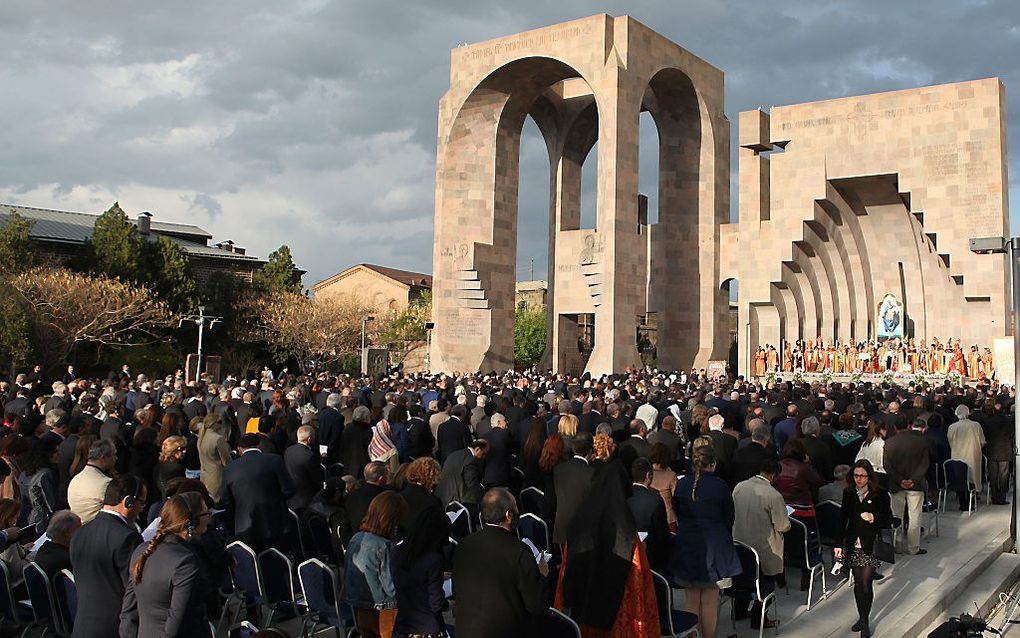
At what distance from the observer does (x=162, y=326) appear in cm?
3969

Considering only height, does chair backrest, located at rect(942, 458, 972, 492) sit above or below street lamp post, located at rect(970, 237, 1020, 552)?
below

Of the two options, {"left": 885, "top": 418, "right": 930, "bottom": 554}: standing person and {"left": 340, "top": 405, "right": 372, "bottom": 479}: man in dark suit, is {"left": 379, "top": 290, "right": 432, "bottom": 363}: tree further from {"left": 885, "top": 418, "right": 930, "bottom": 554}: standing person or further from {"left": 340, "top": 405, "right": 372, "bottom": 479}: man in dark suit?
{"left": 885, "top": 418, "right": 930, "bottom": 554}: standing person

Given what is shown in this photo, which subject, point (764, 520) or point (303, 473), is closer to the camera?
point (764, 520)

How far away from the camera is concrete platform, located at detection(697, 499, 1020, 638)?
747 centimetres

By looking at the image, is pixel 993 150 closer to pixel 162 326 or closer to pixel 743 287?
pixel 743 287

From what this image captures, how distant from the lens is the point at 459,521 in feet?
25.0

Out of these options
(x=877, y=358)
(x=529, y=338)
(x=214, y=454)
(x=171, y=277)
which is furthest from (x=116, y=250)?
(x=214, y=454)

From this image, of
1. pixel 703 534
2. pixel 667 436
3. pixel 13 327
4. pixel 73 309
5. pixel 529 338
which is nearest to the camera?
pixel 703 534

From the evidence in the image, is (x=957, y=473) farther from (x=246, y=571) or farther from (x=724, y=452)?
(x=246, y=571)

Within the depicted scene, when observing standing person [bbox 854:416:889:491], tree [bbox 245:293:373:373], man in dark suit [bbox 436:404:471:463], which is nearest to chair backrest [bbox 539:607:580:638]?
man in dark suit [bbox 436:404:471:463]

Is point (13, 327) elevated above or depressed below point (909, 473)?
above

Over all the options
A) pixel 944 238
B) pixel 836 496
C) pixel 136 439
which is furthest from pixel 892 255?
pixel 136 439

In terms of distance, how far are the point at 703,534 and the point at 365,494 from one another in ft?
7.89

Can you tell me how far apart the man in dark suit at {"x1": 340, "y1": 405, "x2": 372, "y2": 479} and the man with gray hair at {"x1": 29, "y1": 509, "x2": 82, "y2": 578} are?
4.43 meters
